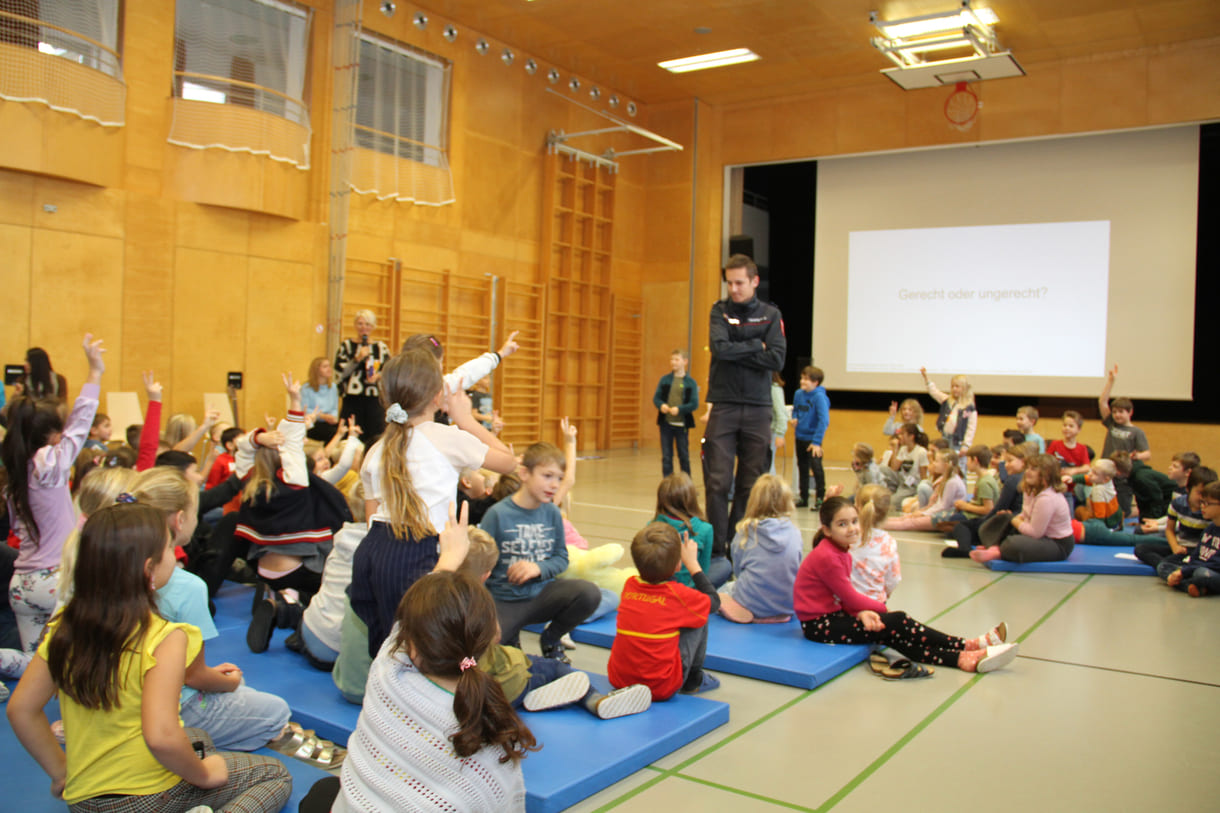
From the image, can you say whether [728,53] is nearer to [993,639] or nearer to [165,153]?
[165,153]

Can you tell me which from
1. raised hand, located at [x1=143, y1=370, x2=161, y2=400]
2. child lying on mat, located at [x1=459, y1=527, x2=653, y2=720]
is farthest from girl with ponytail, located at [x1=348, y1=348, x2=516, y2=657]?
raised hand, located at [x1=143, y1=370, x2=161, y2=400]

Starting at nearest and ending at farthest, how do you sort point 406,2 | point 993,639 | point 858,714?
point 858,714, point 993,639, point 406,2

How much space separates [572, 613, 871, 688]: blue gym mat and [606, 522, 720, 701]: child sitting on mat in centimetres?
29

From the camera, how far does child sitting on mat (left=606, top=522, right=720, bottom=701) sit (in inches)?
123

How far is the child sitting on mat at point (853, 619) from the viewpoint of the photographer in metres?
3.72

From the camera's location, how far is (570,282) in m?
13.2

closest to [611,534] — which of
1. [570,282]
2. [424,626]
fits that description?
[424,626]

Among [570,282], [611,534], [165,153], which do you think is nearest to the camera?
[611,534]

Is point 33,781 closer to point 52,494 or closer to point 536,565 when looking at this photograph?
point 52,494

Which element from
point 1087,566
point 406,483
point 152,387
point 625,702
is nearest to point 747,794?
point 625,702

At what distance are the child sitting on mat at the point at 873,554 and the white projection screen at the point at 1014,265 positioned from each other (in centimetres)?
926

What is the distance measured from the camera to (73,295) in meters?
8.05

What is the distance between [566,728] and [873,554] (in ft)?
6.09

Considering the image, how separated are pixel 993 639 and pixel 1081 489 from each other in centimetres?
425
